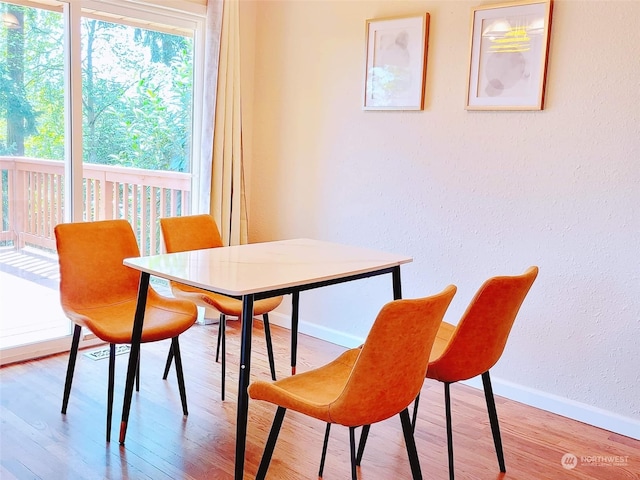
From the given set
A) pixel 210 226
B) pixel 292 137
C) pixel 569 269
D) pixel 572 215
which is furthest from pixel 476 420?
pixel 292 137

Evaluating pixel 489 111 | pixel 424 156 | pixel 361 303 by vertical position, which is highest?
pixel 489 111

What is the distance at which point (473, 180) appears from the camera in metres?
3.22

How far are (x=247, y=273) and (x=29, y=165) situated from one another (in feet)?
5.57

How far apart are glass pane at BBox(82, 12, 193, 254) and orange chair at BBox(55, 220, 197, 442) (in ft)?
2.72

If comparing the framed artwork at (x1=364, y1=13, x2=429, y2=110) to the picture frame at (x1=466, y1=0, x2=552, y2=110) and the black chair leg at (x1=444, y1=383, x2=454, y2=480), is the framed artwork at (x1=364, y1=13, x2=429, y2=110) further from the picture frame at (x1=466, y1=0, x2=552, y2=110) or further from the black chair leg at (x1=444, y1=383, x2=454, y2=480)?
the black chair leg at (x1=444, y1=383, x2=454, y2=480)

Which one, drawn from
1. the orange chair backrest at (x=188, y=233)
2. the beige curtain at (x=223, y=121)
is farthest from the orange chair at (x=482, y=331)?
the beige curtain at (x=223, y=121)

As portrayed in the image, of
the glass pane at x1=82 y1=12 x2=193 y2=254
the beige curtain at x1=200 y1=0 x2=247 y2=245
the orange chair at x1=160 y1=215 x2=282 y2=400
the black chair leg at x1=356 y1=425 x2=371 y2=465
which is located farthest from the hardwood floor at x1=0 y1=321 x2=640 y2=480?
the beige curtain at x1=200 y1=0 x2=247 y2=245

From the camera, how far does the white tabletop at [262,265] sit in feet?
6.93

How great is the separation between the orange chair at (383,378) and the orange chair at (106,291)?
A: 2.89 ft

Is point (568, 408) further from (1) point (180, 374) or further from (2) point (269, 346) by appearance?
(1) point (180, 374)

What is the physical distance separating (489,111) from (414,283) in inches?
40.7

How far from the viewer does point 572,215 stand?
2.90m

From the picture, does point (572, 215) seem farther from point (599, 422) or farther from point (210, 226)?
point (210, 226)

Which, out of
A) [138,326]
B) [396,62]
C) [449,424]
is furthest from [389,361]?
[396,62]
